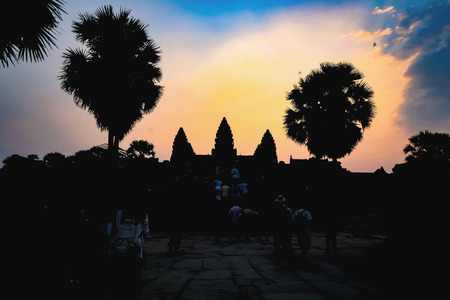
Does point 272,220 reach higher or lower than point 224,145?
lower

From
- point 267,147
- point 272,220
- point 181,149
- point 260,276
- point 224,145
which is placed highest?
point 224,145

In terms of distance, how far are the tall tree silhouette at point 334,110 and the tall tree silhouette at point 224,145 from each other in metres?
28.9

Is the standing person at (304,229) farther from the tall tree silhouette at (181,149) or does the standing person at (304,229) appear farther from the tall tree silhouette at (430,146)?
the tall tree silhouette at (181,149)

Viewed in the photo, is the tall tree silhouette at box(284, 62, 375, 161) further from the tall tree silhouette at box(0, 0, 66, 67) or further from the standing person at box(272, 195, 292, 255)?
the tall tree silhouette at box(0, 0, 66, 67)

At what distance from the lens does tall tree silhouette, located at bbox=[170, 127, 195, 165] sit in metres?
44.7

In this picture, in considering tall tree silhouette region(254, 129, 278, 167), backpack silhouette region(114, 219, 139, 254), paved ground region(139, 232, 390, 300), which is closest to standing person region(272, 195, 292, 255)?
paved ground region(139, 232, 390, 300)

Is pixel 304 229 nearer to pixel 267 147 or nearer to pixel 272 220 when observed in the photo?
pixel 272 220

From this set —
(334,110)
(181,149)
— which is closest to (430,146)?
(334,110)

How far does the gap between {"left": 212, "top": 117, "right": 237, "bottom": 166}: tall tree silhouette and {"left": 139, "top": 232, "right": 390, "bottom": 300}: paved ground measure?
3730 cm

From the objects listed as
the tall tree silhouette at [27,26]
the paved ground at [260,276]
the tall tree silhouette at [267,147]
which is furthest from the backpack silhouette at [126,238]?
the tall tree silhouette at [267,147]

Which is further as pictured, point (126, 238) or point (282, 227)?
point (282, 227)

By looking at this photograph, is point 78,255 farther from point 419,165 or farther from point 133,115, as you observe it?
point 133,115

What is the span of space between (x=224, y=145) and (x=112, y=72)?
3391 centimetres

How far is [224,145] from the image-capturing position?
153ft
